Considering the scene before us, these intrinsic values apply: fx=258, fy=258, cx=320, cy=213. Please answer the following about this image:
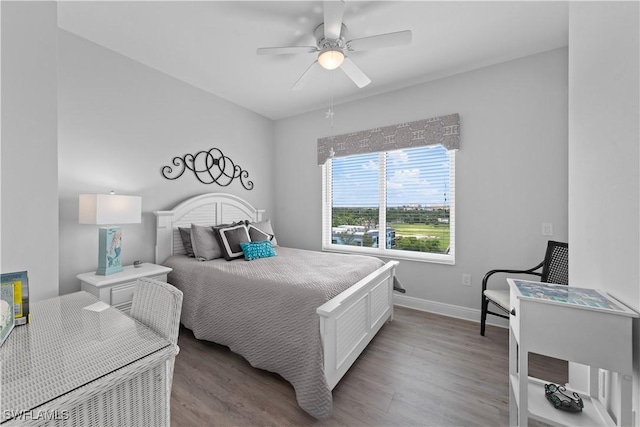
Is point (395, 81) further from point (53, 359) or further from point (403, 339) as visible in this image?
point (53, 359)

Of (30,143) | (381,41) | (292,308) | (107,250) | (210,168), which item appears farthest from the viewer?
(210,168)

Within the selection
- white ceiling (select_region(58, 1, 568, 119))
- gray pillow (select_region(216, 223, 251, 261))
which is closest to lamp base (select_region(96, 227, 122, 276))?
gray pillow (select_region(216, 223, 251, 261))

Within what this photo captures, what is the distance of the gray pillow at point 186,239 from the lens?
2.85 meters

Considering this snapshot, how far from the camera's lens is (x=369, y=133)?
11.1 feet

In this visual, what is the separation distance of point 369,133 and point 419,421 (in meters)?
2.94

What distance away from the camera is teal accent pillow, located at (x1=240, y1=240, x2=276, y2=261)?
2.72m

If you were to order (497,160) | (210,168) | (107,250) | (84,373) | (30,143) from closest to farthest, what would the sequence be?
1. (84,373)
2. (30,143)
3. (107,250)
4. (497,160)
5. (210,168)

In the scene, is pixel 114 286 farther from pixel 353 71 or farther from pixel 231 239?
pixel 353 71

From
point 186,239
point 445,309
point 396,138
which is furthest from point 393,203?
point 186,239

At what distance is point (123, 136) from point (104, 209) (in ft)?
2.97

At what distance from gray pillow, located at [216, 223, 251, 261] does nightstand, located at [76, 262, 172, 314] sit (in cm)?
64

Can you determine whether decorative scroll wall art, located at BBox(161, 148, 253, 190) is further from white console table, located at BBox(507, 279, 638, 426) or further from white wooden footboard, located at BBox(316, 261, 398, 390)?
white console table, located at BBox(507, 279, 638, 426)

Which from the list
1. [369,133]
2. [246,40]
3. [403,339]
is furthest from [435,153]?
[246,40]

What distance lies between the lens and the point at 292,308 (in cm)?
174
